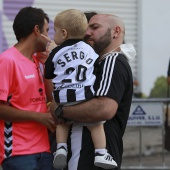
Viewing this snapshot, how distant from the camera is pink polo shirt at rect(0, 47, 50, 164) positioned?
4.30 meters

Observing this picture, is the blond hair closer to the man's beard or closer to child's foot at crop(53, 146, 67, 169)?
the man's beard

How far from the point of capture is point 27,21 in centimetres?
447

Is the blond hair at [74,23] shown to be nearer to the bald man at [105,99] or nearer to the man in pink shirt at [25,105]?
the bald man at [105,99]

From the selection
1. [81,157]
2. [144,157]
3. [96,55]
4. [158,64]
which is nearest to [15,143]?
[81,157]

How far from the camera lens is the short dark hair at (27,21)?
4.46 metres

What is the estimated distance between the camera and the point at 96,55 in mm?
3852

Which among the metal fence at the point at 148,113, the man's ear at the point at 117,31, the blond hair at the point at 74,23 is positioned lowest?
the metal fence at the point at 148,113

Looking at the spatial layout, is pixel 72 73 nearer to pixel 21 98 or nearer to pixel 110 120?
pixel 110 120

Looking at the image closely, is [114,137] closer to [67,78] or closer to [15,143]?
[67,78]

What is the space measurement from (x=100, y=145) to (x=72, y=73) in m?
0.49

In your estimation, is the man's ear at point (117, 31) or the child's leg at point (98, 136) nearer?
the child's leg at point (98, 136)

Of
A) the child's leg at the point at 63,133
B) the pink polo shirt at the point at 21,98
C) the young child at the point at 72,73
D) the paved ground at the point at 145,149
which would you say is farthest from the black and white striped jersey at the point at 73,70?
the paved ground at the point at 145,149

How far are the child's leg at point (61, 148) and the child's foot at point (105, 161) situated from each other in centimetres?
22

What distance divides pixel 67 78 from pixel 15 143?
0.84 metres
